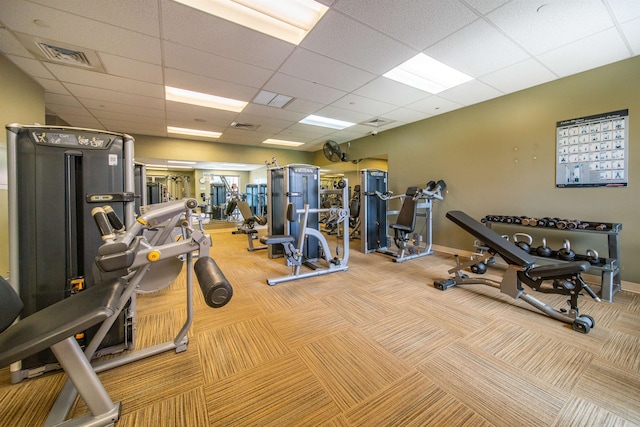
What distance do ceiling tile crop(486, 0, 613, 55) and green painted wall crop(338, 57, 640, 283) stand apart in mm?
1152

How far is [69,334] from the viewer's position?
991 mm

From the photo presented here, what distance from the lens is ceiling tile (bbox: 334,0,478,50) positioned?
209 cm

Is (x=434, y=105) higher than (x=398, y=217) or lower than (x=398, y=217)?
higher

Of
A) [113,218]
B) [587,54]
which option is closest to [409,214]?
[587,54]

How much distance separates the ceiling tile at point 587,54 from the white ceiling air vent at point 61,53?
17.1 ft

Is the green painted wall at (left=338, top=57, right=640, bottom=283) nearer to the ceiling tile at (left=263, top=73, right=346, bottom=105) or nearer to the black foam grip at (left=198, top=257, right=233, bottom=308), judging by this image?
the ceiling tile at (left=263, top=73, right=346, bottom=105)

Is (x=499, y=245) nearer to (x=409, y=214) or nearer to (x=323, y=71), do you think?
(x=409, y=214)

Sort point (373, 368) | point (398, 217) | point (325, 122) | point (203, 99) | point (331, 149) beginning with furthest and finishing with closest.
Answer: point (331, 149)
point (325, 122)
point (398, 217)
point (203, 99)
point (373, 368)

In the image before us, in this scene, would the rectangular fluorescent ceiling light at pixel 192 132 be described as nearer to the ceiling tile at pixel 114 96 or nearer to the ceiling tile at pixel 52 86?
the ceiling tile at pixel 114 96

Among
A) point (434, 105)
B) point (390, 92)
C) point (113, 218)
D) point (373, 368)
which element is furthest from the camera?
point (434, 105)

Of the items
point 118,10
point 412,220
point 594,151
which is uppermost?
point 118,10

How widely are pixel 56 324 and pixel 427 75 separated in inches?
173

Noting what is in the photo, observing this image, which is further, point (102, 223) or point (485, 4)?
point (485, 4)

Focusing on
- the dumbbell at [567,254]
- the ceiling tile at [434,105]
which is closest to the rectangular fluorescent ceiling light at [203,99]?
the ceiling tile at [434,105]
